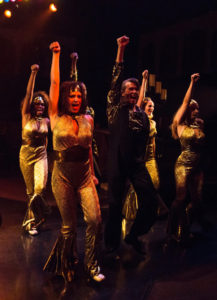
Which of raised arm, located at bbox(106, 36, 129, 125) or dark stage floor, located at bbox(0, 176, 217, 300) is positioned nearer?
dark stage floor, located at bbox(0, 176, 217, 300)

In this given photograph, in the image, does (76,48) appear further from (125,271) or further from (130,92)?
(125,271)

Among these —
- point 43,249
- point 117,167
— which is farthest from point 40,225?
point 117,167

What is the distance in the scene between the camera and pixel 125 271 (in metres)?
4.31

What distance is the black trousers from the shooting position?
450 centimetres

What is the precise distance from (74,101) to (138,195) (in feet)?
4.38

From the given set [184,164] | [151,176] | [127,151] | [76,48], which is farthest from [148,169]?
[76,48]

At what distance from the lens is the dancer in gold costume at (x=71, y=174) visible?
12.7 feet

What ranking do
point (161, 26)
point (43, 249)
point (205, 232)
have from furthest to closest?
point (161, 26) < point (205, 232) < point (43, 249)

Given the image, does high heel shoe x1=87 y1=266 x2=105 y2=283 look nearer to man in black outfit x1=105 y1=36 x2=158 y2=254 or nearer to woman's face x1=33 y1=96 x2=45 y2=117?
man in black outfit x1=105 y1=36 x2=158 y2=254

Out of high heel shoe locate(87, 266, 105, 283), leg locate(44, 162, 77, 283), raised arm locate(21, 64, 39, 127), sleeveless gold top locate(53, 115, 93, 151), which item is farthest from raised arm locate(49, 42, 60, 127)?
high heel shoe locate(87, 266, 105, 283)

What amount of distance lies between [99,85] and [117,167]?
10671mm

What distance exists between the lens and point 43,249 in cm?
498

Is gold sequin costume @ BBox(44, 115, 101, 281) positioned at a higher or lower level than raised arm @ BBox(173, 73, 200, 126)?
lower

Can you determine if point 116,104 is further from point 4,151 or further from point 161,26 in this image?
point 161,26
